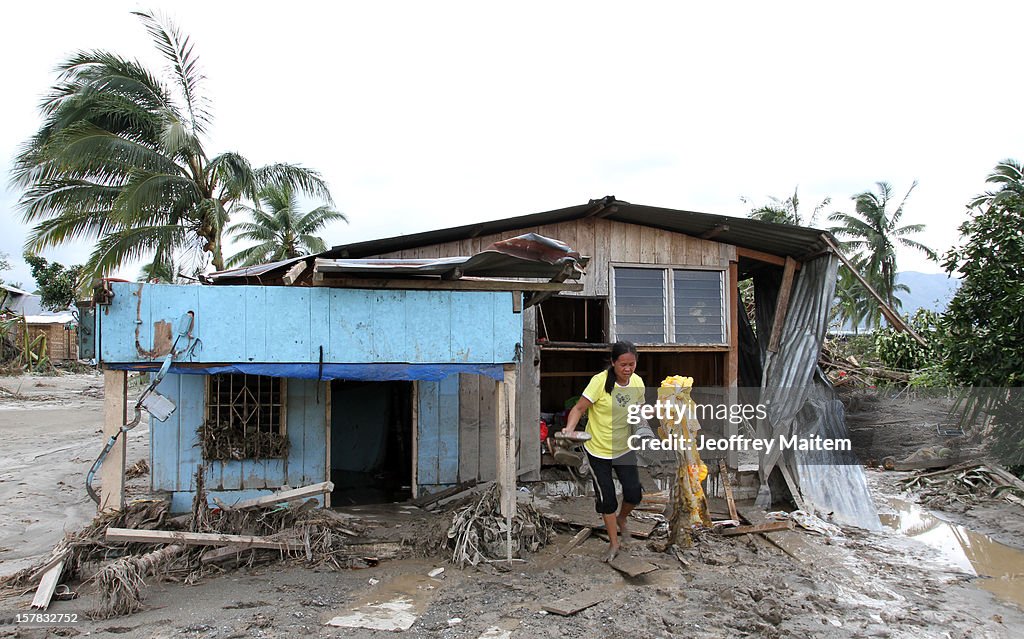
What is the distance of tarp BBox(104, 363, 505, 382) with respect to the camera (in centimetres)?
579

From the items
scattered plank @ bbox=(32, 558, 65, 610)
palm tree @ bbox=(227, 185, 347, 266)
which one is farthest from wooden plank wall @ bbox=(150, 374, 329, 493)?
palm tree @ bbox=(227, 185, 347, 266)

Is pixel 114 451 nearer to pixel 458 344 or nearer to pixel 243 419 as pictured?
pixel 243 419

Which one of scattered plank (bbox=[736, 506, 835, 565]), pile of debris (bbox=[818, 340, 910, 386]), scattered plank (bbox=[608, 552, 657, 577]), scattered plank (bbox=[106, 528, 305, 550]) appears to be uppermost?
pile of debris (bbox=[818, 340, 910, 386])

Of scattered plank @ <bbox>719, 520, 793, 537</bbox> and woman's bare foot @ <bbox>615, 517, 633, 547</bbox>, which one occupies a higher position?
woman's bare foot @ <bbox>615, 517, 633, 547</bbox>

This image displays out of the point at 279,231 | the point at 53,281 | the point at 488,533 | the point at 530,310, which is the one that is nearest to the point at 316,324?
the point at 488,533

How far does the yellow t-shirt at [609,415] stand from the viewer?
5.61 meters

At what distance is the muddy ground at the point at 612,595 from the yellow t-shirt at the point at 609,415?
110 cm

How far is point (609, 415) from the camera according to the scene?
18.4 ft

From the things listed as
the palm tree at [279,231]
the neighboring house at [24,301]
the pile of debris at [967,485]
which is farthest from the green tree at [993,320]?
the neighboring house at [24,301]

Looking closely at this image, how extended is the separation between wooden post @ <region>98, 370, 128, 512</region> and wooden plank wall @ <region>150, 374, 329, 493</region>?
70.2 inches

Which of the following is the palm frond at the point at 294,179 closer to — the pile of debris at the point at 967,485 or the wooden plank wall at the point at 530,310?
the wooden plank wall at the point at 530,310

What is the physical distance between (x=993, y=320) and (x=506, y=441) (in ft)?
23.5

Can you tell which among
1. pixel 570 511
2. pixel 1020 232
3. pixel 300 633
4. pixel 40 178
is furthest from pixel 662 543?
pixel 40 178

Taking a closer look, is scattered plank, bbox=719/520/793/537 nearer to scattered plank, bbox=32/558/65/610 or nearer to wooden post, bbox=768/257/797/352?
wooden post, bbox=768/257/797/352
